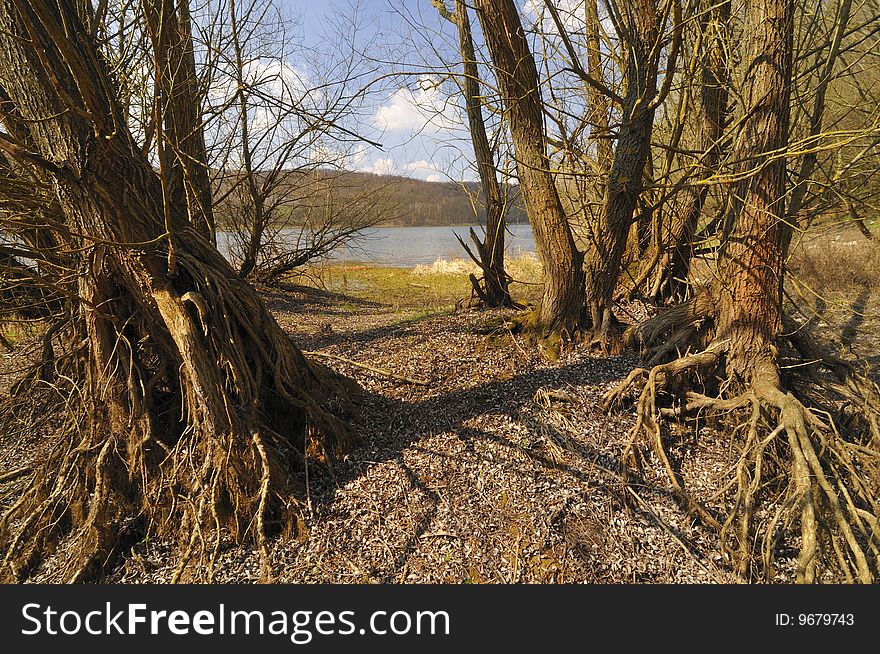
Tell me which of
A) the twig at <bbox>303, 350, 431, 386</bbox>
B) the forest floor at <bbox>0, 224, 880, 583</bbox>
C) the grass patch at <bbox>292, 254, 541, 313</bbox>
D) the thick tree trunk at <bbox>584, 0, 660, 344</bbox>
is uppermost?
the thick tree trunk at <bbox>584, 0, 660, 344</bbox>

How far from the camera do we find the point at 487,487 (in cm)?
327

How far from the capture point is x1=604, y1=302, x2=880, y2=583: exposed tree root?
2783 millimetres

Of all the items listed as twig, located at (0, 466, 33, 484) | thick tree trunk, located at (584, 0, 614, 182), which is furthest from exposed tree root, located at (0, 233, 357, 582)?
thick tree trunk, located at (584, 0, 614, 182)

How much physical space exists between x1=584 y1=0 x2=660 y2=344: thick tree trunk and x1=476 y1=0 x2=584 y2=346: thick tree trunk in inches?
7.2

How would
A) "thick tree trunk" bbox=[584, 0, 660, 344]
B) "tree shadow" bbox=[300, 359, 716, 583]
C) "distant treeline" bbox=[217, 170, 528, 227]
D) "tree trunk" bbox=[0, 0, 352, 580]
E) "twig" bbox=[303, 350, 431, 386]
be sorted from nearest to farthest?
→ "tree trunk" bbox=[0, 0, 352, 580], "tree shadow" bbox=[300, 359, 716, 583], "thick tree trunk" bbox=[584, 0, 660, 344], "twig" bbox=[303, 350, 431, 386], "distant treeline" bbox=[217, 170, 528, 227]

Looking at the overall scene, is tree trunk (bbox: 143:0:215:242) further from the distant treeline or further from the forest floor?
the distant treeline

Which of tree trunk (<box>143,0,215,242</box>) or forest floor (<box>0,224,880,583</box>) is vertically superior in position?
tree trunk (<box>143,0,215,242</box>)

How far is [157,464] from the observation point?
309 centimetres

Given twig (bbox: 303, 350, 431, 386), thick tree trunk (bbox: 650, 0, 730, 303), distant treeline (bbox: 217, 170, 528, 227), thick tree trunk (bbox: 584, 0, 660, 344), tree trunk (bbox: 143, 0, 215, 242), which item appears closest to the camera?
tree trunk (bbox: 143, 0, 215, 242)

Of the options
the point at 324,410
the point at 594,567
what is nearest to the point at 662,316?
the point at 594,567

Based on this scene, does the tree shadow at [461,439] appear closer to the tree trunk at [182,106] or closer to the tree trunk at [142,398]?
the tree trunk at [142,398]

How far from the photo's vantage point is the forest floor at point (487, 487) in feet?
9.21

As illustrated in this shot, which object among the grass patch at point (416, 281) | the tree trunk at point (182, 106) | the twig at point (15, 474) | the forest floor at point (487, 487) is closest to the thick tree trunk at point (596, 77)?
the forest floor at point (487, 487)

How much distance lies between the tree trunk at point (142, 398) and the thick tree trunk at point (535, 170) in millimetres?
2870
